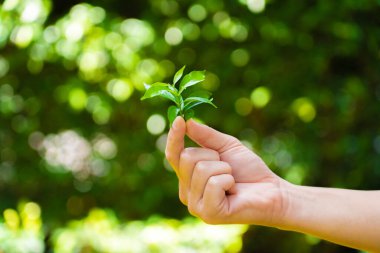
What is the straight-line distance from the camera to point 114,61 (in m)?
3.51

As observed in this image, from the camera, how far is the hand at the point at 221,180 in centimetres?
188

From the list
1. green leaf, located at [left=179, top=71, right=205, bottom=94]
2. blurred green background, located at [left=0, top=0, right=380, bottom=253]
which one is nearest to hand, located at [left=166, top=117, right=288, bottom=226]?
green leaf, located at [left=179, top=71, right=205, bottom=94]

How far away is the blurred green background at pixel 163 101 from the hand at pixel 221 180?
1080mm

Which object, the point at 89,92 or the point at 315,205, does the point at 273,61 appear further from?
the point at 315,205

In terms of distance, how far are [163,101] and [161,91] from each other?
1985mm

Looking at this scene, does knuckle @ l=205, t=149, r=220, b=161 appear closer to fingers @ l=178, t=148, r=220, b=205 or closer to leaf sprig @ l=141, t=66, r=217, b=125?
fingers @ l=178, t=148, r=220, b=205

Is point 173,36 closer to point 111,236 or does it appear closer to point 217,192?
point 111,236

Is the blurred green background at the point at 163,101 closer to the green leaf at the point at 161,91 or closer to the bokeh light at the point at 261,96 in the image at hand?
the bokeh light at the point at 261,96

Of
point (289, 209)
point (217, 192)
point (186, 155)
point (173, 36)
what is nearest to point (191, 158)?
point (186, 155)

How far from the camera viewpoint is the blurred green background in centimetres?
341

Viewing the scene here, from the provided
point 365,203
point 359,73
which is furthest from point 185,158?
point 359,73

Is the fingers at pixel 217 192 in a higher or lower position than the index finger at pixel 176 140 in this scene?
lower

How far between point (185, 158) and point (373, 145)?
6.92 feet

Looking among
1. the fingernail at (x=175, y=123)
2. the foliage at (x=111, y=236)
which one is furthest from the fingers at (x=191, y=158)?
the foliage at (x=111, y=236)
